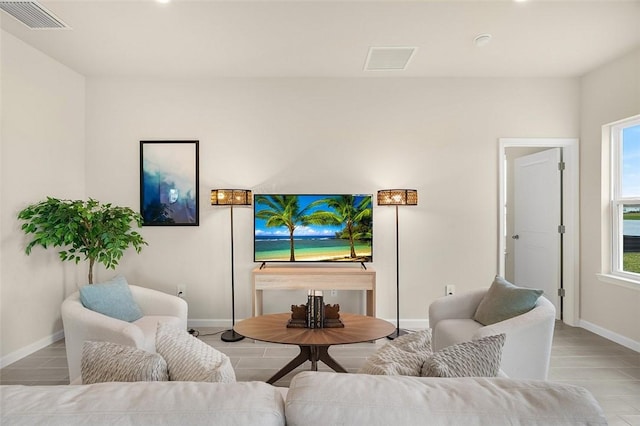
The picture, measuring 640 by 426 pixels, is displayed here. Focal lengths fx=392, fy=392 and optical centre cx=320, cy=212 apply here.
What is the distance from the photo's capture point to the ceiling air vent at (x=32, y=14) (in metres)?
2.84

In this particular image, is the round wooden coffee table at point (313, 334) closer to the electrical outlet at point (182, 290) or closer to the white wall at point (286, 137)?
the white wall at point (286, 137)

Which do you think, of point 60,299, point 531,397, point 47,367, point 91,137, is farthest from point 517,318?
point 91,137

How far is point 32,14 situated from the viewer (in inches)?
117

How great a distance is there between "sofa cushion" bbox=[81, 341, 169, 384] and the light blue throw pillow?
6.07 ft

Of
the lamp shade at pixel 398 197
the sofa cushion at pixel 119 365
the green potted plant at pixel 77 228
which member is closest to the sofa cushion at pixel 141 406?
the sofa cushion at pixel 119 365

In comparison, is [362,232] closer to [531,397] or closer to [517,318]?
[517,318]

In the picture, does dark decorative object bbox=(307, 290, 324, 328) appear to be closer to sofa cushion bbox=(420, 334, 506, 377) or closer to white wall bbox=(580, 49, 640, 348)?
sofa cushion bbox=(420, 334, 506, 377)

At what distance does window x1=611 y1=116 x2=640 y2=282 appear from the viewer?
3.75 metres

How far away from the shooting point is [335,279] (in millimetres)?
3959

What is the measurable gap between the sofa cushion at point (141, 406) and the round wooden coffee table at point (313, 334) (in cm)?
151

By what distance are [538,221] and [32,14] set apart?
5.50 metres

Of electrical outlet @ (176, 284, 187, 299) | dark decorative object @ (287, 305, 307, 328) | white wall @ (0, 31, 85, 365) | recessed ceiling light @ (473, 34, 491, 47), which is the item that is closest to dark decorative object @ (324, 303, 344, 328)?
dark decorative object @ (287, 305, 307, 328)

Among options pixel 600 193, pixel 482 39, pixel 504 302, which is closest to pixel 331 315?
pixel 504 302

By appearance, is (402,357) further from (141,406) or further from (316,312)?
(316,312)
